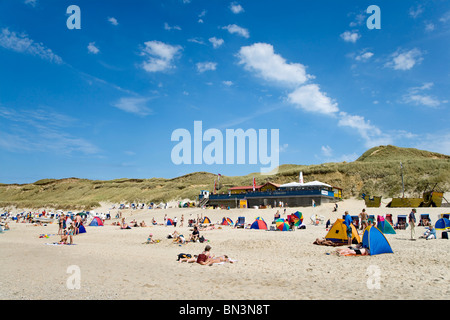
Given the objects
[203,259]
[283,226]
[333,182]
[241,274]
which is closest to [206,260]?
[203,259]

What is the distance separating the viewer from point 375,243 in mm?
10258

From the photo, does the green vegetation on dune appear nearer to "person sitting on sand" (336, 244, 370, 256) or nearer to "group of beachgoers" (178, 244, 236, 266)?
"person sitting on sand" (336, 244, 370, 256)

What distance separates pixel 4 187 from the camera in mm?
101125

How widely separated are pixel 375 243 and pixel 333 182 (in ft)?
131

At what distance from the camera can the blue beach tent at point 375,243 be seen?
10.2m

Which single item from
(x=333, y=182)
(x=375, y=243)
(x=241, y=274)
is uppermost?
(x=333, y=182)

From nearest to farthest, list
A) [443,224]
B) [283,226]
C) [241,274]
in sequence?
[241,274] → [443,224] → [283,226]

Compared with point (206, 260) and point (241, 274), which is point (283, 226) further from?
point (241, 274)

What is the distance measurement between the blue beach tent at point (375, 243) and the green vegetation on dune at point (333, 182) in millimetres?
30819

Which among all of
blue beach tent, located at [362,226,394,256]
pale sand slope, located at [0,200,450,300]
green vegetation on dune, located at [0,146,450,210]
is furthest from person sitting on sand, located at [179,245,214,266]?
green vegetation on dune, located at [0,146,450,210]

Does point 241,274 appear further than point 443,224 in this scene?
No

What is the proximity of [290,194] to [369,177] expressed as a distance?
1731cm

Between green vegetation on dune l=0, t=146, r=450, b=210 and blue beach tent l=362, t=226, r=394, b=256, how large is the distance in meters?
30.8
